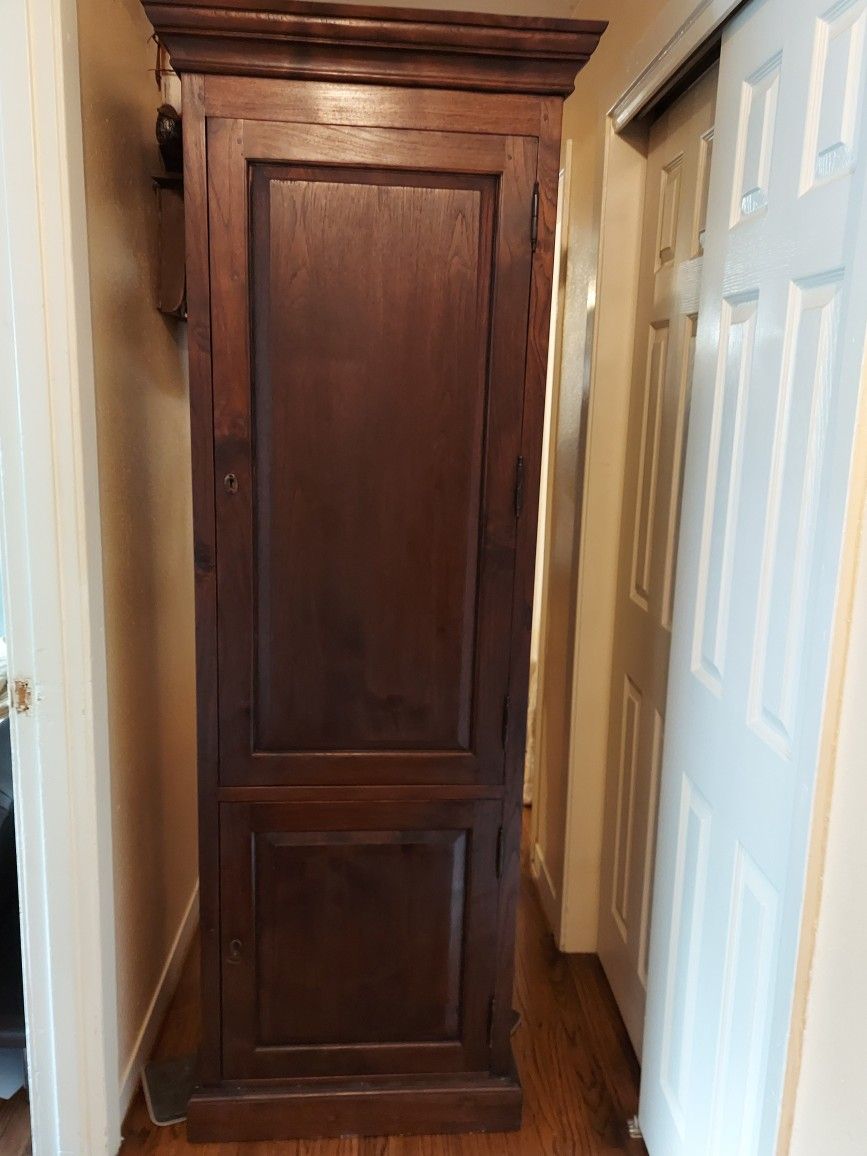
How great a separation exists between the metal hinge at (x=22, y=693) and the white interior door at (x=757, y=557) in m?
1.08

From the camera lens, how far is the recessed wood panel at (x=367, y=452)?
138 cm

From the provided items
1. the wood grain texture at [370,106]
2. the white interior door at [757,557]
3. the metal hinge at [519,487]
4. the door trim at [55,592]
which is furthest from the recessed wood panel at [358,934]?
the wood grain texture at [370,106]

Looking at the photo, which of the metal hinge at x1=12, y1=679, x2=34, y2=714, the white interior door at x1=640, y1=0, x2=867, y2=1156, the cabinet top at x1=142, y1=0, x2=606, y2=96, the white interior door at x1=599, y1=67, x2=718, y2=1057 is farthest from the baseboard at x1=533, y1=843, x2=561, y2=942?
the cabinet top at x1=142, y1=0, x2=606, y2=96

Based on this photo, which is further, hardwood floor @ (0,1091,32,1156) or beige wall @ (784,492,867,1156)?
hardwood floor @ (0,1091,32,1156)

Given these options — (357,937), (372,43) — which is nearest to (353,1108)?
(357,937)

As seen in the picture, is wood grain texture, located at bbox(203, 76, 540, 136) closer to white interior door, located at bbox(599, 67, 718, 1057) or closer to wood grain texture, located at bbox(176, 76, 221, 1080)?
wood grain texture, located at bbox(176, 76, 221, 1080)

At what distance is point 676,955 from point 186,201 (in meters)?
1.50

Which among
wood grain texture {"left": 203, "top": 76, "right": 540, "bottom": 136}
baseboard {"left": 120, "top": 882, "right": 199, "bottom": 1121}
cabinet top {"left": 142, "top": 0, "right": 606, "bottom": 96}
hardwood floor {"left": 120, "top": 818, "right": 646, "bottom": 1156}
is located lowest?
hardwood floor {"left": 120, "top": 818, "right": 646, "bottom": 1156}

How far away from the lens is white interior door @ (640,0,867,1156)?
3.20ft

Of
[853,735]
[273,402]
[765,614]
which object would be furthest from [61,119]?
[853,735]

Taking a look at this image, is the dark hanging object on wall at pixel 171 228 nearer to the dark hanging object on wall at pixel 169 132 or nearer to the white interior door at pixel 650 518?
the dark hanging object on wall at pixel 169 132

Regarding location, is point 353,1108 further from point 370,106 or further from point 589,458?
point 370,106

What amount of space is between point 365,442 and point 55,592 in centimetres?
56

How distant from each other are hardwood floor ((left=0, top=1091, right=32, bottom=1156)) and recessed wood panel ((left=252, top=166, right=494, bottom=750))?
36.2 inches
